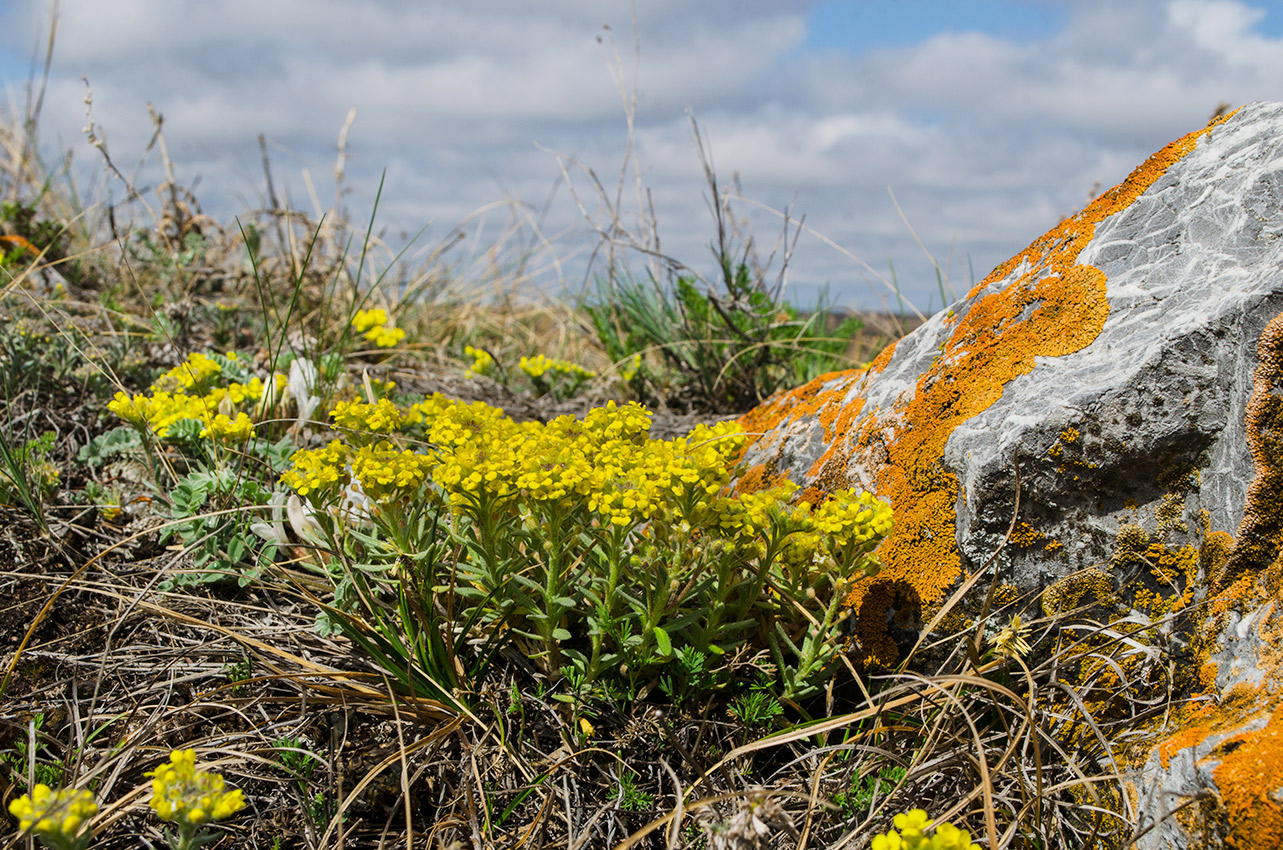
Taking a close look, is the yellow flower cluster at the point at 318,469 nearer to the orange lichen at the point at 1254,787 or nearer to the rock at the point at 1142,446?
the rock at the point at 1142,446

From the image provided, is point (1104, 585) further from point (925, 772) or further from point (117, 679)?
point (117, 679)

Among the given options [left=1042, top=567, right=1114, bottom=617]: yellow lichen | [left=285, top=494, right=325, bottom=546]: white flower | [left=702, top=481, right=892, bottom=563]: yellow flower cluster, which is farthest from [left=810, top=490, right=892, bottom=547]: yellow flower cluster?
[left=285, top=494, right=325, bottom=546]: white flower

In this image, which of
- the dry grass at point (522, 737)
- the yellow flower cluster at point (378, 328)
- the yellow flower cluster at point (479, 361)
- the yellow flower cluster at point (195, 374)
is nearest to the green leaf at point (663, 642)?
the dry grass at point (522, 737)

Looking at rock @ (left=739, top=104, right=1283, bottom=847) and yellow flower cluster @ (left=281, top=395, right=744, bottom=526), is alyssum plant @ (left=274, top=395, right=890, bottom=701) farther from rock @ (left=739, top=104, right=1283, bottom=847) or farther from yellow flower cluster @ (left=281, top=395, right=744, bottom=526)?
rock @ (left=739, top=104, right=1283, bottom=847)

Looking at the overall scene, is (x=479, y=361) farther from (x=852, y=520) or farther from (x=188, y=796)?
(x=188, y=796)

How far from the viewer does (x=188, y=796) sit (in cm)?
145

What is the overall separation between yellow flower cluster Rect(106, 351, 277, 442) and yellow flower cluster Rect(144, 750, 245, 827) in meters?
1.55

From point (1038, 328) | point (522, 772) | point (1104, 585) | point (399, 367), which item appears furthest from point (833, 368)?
point (522, 772)

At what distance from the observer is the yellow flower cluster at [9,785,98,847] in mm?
1329

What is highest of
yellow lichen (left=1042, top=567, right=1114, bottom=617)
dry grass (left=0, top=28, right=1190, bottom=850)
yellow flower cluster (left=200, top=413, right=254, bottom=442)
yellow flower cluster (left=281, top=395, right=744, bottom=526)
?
yellow flower cluster (left=281, top=395, right=744, bottom=526)

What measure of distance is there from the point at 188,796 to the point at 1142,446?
7.26 feet

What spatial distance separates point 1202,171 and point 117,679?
3.46m

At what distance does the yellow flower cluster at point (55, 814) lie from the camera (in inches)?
52.3

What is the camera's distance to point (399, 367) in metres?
5.11
